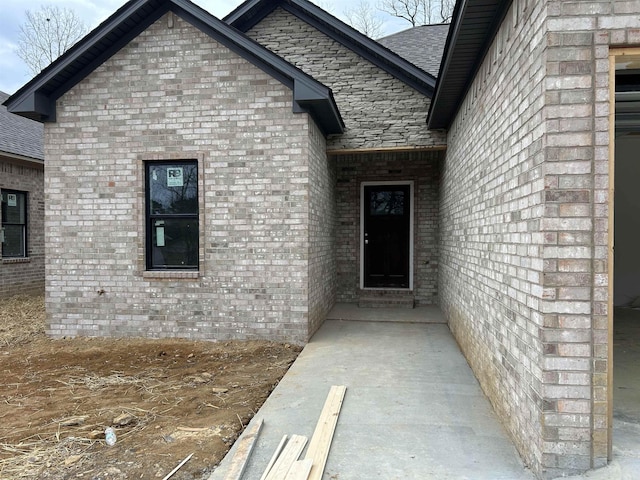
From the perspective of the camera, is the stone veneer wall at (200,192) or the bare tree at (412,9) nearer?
the stone veneer wall at (200,192)

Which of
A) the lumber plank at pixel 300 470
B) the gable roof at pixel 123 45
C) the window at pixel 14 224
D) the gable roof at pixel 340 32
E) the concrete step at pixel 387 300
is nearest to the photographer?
the lumber plank at pixel 300 470

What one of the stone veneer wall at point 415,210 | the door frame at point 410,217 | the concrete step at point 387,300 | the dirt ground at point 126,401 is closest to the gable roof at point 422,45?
the stone veneer wall at point 415,210

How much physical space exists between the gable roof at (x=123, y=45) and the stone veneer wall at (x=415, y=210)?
2.59m

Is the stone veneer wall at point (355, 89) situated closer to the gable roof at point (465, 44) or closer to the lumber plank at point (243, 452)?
the gable roof at point (465, 44)

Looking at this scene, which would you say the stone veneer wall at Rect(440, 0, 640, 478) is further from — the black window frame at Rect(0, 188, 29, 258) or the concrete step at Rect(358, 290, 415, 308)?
the black window frame at Rect(0, 188, 29, 258)

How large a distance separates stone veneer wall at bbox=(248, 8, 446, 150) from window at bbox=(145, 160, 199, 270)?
271 cm

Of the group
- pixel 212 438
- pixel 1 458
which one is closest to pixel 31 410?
pixel 1 458

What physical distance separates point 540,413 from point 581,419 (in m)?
0.22

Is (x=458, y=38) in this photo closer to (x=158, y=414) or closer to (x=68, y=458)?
(x=158, y=414)

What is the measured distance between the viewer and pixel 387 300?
28.1 feet

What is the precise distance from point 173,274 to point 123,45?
3448 mm

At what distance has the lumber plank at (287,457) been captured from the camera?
104 inches

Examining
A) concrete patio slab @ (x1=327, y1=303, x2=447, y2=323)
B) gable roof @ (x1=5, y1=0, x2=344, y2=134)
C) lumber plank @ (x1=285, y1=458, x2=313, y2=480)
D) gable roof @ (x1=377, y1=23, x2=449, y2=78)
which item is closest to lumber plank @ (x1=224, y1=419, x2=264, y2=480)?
lumber plank @ (x1=285, y1=458, x2=313, y2=480)

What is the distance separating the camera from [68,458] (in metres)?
3.03
